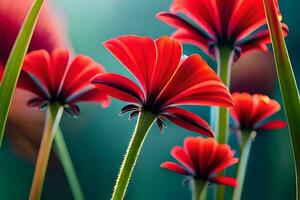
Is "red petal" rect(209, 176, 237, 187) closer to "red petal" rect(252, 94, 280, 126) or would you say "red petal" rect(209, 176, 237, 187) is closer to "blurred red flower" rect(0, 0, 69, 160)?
"red petal" rect(252, 94, 280, 126)

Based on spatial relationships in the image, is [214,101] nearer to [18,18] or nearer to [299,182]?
[299,182]

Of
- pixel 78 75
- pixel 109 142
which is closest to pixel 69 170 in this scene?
pixel 109 142

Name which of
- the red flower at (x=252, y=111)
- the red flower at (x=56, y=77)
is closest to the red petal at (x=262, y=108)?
the red flower at (x=252, y=111)

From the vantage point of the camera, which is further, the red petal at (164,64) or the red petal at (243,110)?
the red petal at (243,110)

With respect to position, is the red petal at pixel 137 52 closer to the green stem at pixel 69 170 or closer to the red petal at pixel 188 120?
the red petal at pixel 188 120

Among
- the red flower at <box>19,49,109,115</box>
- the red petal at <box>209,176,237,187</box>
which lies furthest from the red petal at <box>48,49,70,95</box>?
the red petal at <box>209,176,237,187</box>
